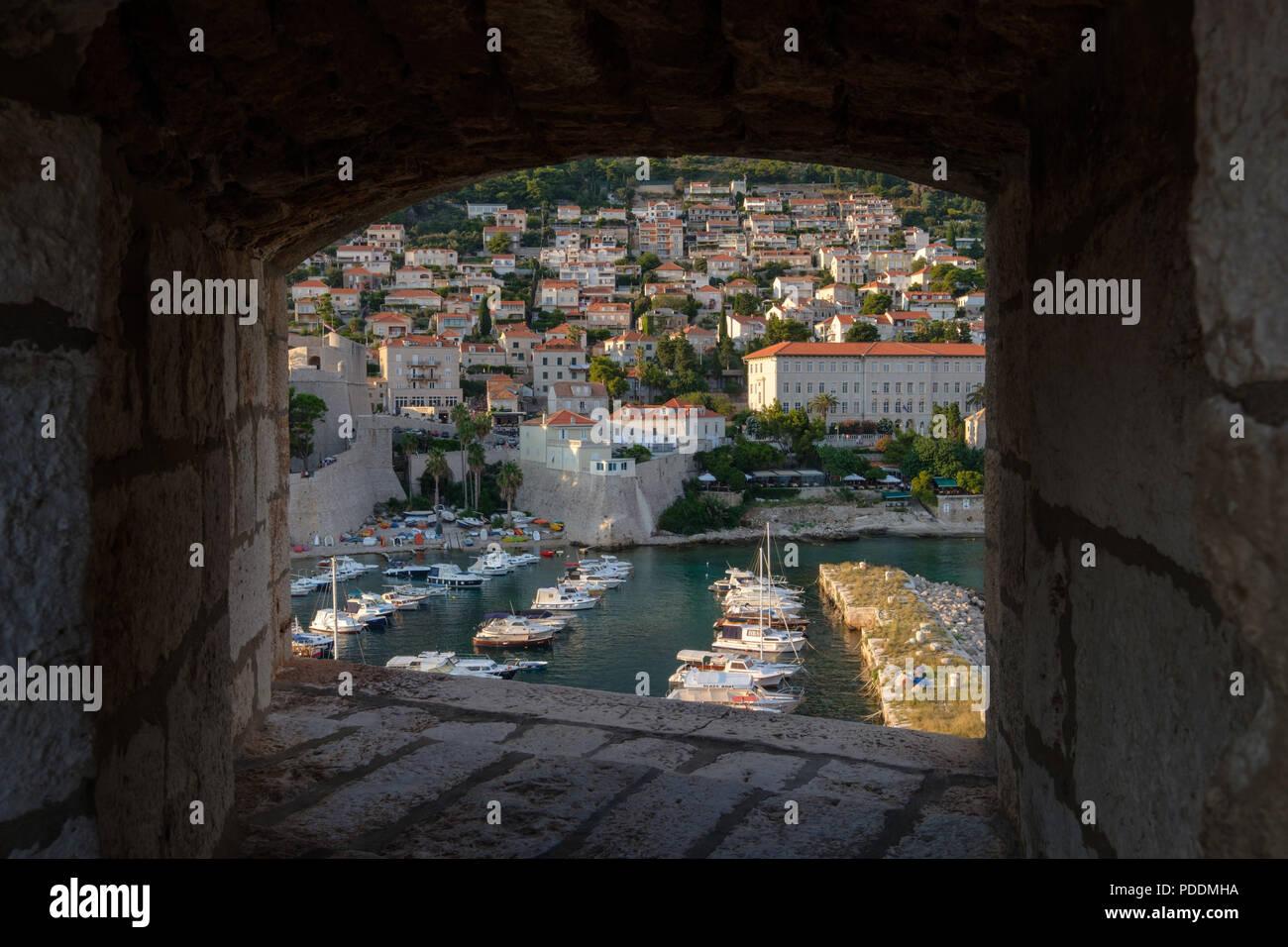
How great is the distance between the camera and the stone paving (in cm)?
182

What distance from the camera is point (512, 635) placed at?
21156 mm

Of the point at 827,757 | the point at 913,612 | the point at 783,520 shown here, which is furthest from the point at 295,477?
the point at 827,757

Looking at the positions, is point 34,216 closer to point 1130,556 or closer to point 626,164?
point 1130,556

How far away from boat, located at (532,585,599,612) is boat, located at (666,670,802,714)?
640 centimetres

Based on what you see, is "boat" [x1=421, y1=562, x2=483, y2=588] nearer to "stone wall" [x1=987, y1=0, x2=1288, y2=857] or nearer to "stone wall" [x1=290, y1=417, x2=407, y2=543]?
"stone wall" [x1=290, y1=417, x2=407, y2=543]

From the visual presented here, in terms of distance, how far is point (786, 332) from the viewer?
180 feet

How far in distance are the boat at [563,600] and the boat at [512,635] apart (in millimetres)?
2133

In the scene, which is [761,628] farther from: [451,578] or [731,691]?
[451,578]

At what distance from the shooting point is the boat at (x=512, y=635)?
21.0 m

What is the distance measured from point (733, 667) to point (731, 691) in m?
1.82

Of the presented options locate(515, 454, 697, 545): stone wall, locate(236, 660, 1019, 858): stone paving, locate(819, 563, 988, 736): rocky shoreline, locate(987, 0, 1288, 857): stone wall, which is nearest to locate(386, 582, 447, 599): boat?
locate(515, 454, 697, 545): stone wall

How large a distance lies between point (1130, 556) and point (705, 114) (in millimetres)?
898
